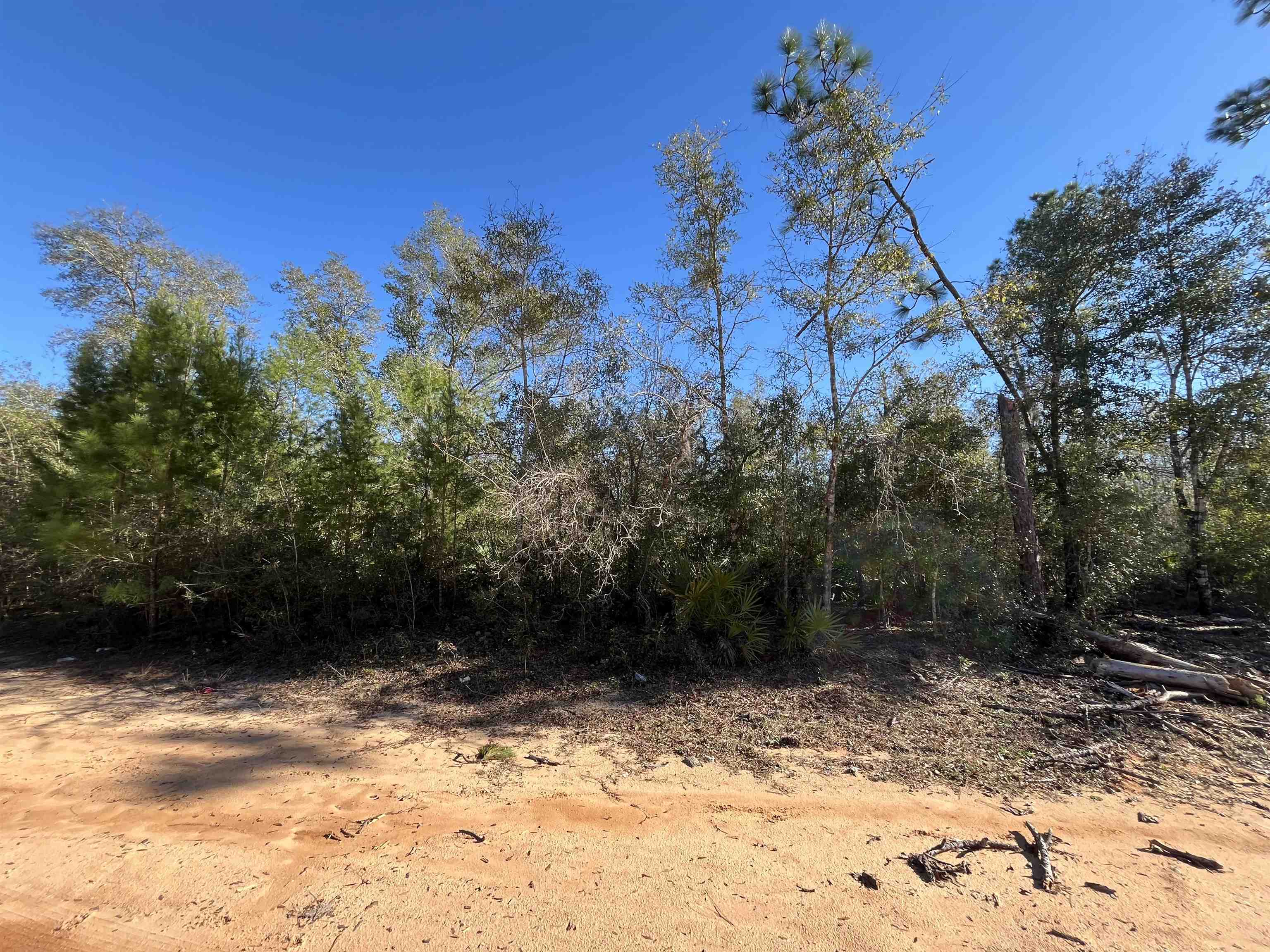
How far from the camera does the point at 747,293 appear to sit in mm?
8359

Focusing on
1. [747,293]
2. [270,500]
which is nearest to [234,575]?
[270,500]

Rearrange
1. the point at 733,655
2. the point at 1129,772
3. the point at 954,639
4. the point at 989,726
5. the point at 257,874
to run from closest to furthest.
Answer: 1. the point at 257,874
2. the point at 1129,772
3. the point at 989,726
4. the point at 733,655
5. the point at 954,639

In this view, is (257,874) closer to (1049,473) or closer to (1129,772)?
(1129,772)

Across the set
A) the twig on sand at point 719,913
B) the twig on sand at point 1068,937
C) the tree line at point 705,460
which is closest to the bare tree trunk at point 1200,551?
the tree line at point 705,460

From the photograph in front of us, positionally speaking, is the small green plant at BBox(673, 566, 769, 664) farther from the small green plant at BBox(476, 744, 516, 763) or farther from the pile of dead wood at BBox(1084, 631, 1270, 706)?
the pile of dead wood at BBox(1084, 631, 1270, 706)

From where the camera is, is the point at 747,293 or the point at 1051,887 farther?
the point at 747,293

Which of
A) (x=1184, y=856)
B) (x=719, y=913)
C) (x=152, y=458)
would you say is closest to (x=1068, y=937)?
(x=1184, y=856)

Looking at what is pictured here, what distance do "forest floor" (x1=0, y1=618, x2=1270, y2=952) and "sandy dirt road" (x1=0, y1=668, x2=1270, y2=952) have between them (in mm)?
17

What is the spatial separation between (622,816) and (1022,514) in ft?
25.6

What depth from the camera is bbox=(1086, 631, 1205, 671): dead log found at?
6.34m

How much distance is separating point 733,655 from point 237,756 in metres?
5.42

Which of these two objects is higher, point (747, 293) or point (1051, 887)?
point (747, 293)

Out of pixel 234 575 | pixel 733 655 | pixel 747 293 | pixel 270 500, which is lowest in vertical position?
pixel 733 655

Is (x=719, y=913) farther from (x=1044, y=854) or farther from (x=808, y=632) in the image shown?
(x=808, y=632)
